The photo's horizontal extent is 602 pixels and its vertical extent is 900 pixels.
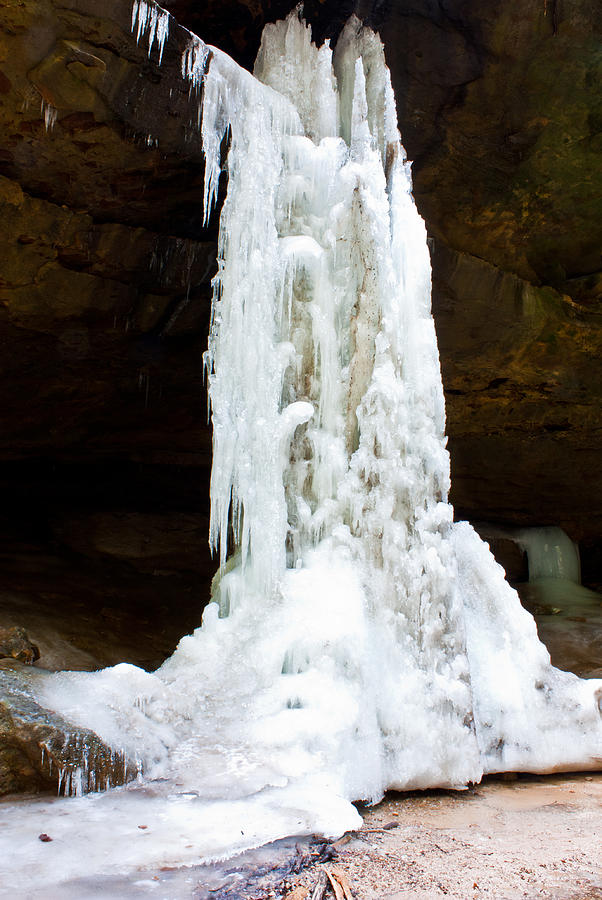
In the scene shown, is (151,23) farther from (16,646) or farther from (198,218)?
(16,646)

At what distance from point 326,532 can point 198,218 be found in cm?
270

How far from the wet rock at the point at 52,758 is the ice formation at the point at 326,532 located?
0.30ft

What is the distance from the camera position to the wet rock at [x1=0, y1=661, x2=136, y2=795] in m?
2.68

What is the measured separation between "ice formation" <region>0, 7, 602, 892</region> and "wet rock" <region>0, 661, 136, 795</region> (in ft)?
0.30

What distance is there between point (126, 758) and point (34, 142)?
3.69 meters

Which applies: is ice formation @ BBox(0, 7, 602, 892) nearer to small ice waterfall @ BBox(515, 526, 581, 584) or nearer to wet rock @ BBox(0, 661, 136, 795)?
wet rock @ BBox(0, 661, 136, 795)

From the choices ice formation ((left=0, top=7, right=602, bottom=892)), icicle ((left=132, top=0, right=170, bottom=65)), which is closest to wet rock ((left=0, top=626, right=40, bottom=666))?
ice formation ((left=0, top=7, right=602, bottom=892))

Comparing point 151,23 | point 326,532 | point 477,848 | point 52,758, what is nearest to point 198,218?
point 151,23

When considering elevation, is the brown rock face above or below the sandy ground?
above

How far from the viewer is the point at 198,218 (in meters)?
5.13

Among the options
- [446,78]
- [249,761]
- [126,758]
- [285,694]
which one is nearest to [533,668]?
[285,694]

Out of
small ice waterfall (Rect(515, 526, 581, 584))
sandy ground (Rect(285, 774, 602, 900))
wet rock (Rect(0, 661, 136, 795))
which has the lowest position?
sandy ground (Rect(285, 774, 602, 900))

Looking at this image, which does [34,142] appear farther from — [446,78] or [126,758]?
[126,758]

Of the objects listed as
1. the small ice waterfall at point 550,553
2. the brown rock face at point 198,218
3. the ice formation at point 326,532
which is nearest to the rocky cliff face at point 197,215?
the brown rock face at point 198,218
